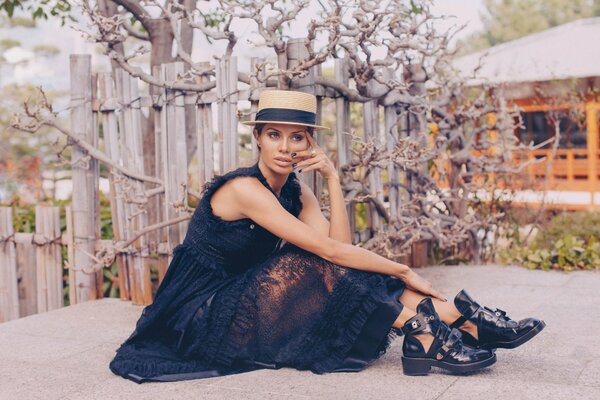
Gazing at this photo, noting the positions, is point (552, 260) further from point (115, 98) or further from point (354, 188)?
point (115, 98)

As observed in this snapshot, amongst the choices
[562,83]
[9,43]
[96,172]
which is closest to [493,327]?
[96,172]

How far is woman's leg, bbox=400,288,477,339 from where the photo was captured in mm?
3609

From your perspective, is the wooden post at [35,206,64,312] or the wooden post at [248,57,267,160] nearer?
the wooden post at [248,57,267,160]

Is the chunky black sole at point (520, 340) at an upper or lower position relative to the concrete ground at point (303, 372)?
upper

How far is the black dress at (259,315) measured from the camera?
3572 mm

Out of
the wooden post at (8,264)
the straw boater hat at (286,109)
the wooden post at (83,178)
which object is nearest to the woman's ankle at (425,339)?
the straw boater hat at (286,109)

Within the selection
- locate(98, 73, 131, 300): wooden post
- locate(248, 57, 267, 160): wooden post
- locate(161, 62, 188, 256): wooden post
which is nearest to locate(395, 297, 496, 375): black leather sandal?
locate(248, 57, 267, 160): wooden post

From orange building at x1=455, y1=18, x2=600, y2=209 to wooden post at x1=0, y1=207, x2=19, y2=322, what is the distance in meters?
7.11

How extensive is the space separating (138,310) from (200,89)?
4.92 feet

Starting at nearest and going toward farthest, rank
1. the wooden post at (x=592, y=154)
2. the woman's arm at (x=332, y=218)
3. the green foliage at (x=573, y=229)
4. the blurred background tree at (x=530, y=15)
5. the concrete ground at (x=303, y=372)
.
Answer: the concrete ground at (x=303, y=372), the woman's arm at (x=332, y=218), the green foliage at (x=573, y=229), the wooden post at (x=592, y=154), the blurred background tree at (x=530, y=15)

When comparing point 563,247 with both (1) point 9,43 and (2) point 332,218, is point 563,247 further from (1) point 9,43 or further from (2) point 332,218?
(1) point 9,43

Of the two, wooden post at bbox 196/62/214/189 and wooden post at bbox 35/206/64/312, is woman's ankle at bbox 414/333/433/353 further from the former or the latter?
wooden post at bbox 35/206/64/312

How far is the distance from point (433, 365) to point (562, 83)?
9218 millimetres

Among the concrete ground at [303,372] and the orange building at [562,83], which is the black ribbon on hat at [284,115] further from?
the orange building at [562,83]
